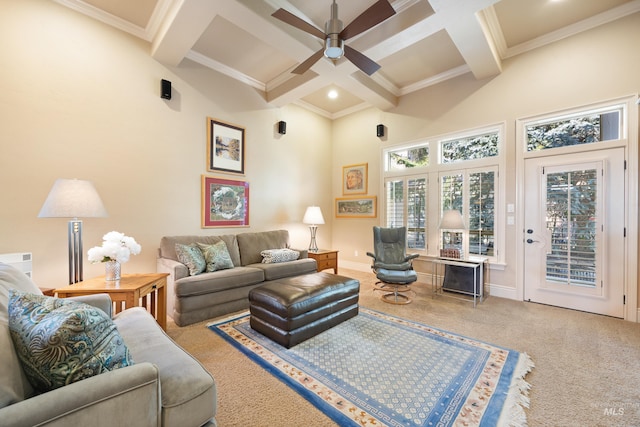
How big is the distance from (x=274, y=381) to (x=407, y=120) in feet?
15.4

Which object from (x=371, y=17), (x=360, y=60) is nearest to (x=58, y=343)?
(x=371, y=17)

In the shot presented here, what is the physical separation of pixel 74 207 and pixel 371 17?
3.06 m

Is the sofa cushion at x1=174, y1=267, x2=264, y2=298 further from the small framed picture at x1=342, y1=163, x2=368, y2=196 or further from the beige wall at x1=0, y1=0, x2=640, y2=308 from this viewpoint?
the small framed picture at x1=342, y1=163, x2=368, y2=196

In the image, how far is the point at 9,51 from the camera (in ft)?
8.55

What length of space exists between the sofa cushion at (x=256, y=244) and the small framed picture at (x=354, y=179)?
2027mm

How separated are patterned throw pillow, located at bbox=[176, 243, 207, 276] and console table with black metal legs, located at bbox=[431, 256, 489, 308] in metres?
3.28

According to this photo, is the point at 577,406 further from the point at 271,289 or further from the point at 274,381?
the point at 271,289

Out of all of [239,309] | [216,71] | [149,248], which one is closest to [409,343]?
[239,309]

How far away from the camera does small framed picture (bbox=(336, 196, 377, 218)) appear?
550 cm

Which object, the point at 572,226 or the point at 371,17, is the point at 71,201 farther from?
the point at 572,226

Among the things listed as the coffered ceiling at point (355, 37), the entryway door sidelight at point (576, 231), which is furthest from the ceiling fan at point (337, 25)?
the entryway door sidelight at point (576, 231)

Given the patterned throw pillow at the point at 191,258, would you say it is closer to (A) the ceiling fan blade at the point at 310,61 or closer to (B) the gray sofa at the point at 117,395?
(B) the gray sofa at the point at 117,395

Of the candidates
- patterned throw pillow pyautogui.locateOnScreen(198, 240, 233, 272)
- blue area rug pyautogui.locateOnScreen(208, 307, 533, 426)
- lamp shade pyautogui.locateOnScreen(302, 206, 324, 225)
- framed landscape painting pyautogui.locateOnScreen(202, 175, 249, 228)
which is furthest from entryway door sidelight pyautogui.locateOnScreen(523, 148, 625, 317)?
framed landscape painting pyautogui.locateOnScreen(202, 175, 249, 228)

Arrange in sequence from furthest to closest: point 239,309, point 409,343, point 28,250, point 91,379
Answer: point 239,309 → point 28,250 → point 409,343 → point 91,379
